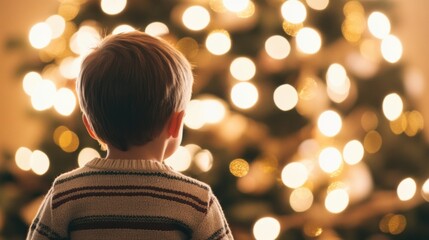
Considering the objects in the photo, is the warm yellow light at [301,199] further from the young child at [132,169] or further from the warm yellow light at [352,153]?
the young child at [132,169]

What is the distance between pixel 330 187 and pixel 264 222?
246 millimetres

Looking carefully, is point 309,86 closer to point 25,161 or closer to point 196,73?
point 196,73

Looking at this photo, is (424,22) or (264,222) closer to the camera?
(264,222)

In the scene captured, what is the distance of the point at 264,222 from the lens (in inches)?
100

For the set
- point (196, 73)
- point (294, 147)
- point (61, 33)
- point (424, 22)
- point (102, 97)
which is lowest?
point (102, 97)

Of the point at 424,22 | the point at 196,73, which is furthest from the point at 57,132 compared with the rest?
the point at 424,22

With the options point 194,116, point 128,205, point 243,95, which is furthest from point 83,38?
point 128,205

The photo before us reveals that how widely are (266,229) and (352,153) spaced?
0.39m

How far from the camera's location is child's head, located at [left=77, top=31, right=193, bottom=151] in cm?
131

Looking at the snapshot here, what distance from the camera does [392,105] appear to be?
2723 millimetres

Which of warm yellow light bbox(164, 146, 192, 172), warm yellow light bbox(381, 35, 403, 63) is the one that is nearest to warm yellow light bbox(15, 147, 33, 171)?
warm yellow light bbox(164, 146, 192, 172)

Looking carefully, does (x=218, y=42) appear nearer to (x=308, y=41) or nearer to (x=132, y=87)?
(x=308, y=41)

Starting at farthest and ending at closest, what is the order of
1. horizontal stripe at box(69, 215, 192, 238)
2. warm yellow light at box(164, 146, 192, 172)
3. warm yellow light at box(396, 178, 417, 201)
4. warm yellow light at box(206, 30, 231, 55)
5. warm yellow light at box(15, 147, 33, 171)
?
warm yellow light at box(396, 178, 417, 201) → warm yellow light at box(15, 147, 33, 171) → warm yellow light at box(206, 30, 231, 55) → warm yellow light at box(164, 146, 192, 172) → horizontal stripe at box(69, 215, 192, 238)

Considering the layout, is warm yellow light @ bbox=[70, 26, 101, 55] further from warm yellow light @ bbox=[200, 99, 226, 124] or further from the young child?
the young child
